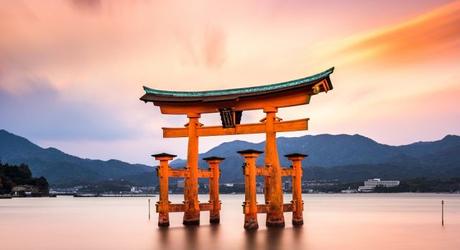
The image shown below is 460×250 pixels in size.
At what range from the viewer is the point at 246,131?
3016 cm

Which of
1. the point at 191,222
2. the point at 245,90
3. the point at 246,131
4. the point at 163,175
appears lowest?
the point at 191,222

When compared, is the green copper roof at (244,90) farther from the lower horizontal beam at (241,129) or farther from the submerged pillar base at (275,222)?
the submerged pillar base at (275,222)

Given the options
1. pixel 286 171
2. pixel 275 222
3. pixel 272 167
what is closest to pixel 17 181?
pixel 286 171

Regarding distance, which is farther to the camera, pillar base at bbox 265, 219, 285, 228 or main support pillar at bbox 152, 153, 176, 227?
main support pillar at bbox 152, 153, 176, 227

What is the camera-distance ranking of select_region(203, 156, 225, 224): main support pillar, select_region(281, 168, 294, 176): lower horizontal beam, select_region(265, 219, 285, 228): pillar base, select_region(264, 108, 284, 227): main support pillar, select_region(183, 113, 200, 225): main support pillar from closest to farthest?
select_region(264, 108, 284, 227): main support pillar → select_region(265, 219, 285, 228): pillar base → select_region(281, 168, 294, 176): lower horizontal beam → select_region(183, 113, 200, 225): main support pillar → select_region(203, 156, 225, 224): main support pillar

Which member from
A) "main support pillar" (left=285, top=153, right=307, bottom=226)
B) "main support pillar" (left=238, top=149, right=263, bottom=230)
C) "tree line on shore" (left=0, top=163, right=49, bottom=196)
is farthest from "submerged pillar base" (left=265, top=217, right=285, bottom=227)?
"tree line on shore" (left=0, top=163, right=49, bottom=196)

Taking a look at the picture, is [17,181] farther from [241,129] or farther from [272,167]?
[272,167]

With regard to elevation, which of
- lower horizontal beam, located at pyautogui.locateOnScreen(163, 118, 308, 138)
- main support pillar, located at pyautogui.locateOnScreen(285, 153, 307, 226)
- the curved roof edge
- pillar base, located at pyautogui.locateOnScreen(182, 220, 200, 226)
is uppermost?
the curved roof edge

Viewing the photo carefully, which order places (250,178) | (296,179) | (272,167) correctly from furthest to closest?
(296,179), (272,167), (250,178)

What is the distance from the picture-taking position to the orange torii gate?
92.5 feet

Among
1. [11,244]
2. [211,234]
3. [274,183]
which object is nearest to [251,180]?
[274,183]

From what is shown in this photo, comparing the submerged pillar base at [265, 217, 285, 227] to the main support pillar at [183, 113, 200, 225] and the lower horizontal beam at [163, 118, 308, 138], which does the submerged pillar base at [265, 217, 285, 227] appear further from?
the lower horizontal beam at [163, 118, 308, 138]

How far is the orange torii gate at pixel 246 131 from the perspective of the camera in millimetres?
28188

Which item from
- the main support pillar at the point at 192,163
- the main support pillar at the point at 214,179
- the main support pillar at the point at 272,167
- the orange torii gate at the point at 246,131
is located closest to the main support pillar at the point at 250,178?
the orange torii gate at the point at 246,131
